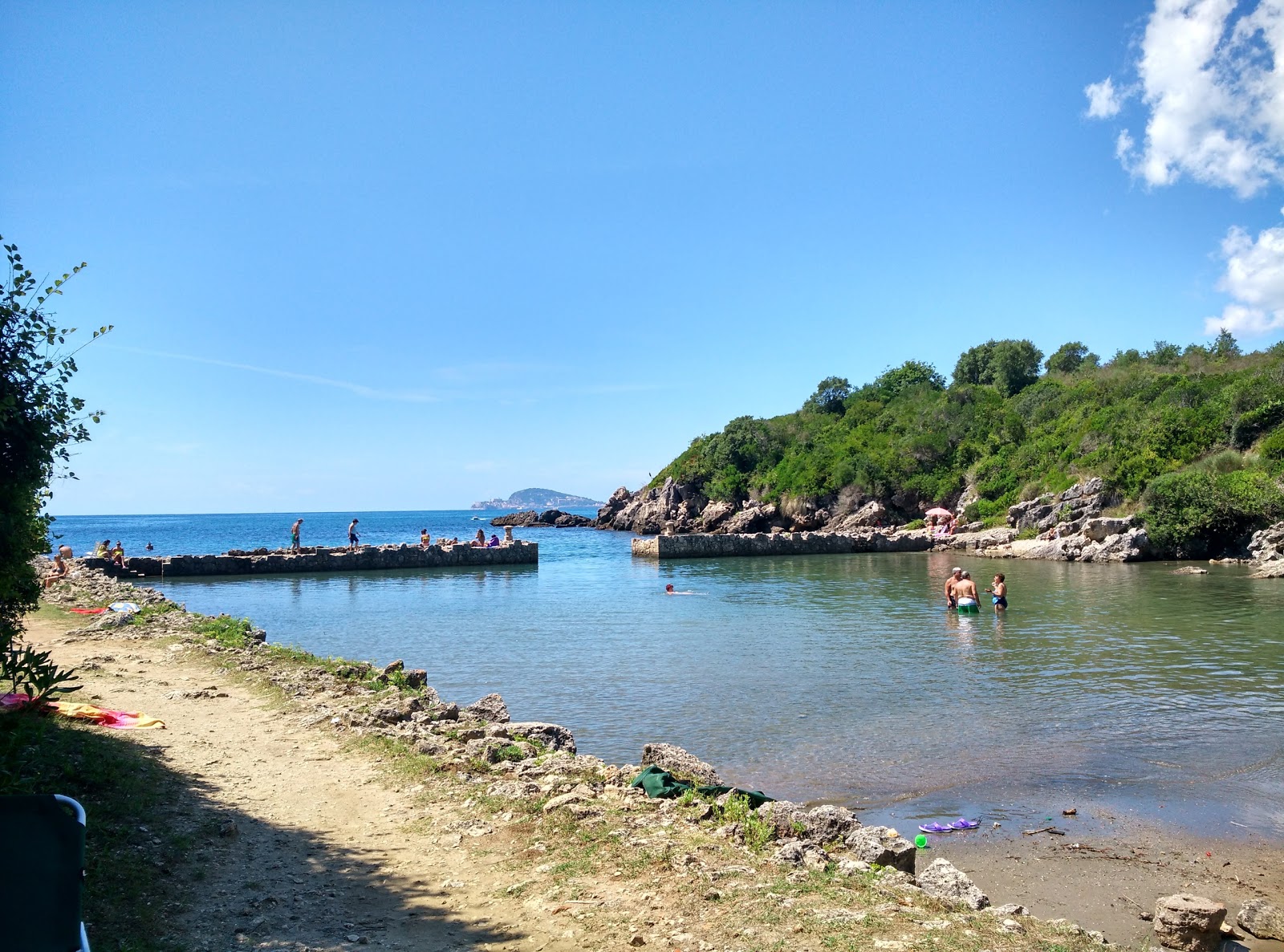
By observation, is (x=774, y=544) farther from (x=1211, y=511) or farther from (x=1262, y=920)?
(x=1262, y=920)

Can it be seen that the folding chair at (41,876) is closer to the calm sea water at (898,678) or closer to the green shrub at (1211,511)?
the calm sea water at (898,678)

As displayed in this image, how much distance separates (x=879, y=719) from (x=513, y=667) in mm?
7052

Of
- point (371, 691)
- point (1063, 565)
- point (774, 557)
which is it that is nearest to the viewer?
point (371, 691)

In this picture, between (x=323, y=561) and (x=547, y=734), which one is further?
(x=323, y=561)

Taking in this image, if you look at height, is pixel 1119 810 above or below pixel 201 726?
below

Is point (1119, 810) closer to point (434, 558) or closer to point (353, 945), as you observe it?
point (353, 945)

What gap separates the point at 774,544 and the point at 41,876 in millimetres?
46402

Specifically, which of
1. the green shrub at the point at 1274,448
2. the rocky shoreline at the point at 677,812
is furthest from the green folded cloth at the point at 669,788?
the green shrub at the point at 1274,448

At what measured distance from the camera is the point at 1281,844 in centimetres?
713

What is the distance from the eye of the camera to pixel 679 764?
797 centimetres

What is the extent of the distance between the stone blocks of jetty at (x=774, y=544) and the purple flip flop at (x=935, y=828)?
39.0m

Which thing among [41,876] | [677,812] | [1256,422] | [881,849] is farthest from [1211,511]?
[41,876]

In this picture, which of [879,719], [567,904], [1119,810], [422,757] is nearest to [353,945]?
[567,904]

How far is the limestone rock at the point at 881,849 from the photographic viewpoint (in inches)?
232
